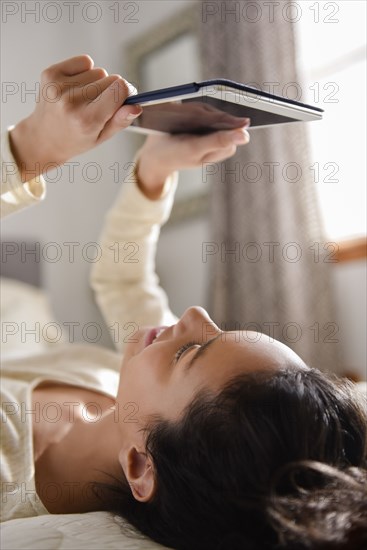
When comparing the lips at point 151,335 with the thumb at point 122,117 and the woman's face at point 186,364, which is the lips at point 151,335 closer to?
the woman's face at point 186,364

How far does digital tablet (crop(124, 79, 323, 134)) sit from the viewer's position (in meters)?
0.88

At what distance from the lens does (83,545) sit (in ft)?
2.27

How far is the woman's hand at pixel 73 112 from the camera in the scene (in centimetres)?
93

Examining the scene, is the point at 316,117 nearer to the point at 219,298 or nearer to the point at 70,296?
the point at 219,298

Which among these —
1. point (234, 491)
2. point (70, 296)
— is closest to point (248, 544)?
point (234, 491)

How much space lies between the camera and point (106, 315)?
1.62m

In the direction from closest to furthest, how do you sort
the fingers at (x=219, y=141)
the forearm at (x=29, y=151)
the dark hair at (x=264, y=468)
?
the dark hair at (x=264, y=468)
the forearm at (x=29, y=151)
the fingers at (x=219, y=141)

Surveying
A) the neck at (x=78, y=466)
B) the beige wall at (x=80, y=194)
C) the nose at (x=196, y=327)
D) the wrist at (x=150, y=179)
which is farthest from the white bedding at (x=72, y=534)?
the beige wall at (x=80, y=194)

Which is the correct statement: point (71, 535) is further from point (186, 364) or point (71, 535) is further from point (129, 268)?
point (129, 268)

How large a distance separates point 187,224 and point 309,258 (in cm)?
85

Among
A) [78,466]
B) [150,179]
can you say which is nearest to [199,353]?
[78,466]

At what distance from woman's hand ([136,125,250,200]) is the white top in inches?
1.2

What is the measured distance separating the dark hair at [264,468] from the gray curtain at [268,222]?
1.65 m

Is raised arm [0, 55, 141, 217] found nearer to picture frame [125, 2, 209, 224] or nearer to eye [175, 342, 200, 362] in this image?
eye [175, 342, 200, 362]
